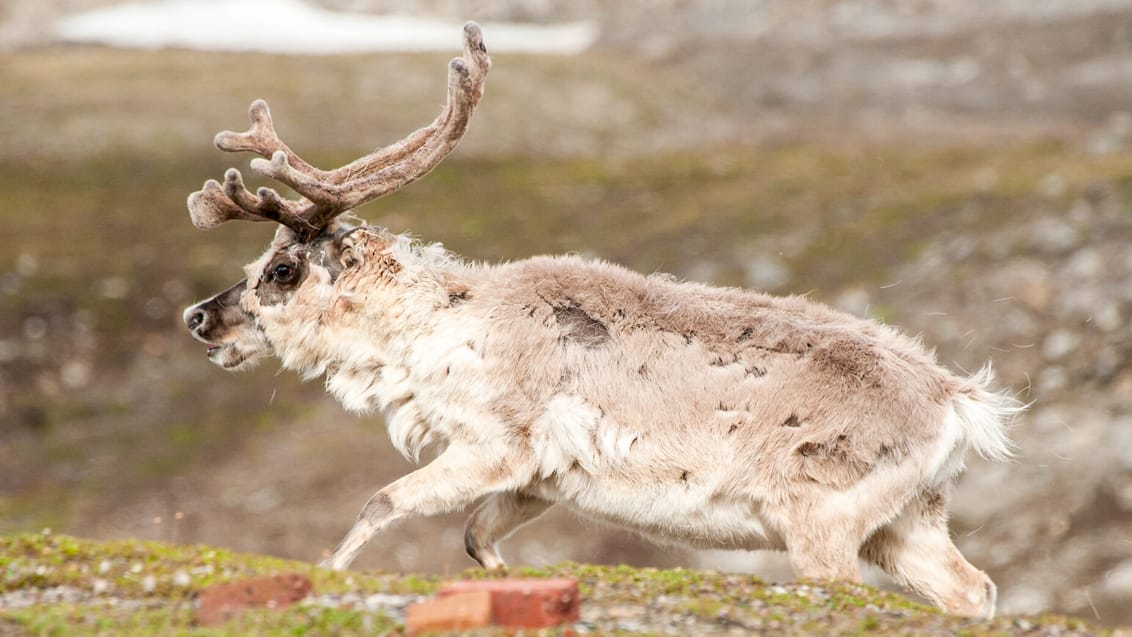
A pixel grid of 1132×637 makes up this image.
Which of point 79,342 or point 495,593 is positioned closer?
point 495,593

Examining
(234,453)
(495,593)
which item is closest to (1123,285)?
(234,453)

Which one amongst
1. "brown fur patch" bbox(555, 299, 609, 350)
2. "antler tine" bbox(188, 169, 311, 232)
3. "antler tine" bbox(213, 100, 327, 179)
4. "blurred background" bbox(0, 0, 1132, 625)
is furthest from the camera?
"blurred background" bbox(0, 0, 1132, 625)

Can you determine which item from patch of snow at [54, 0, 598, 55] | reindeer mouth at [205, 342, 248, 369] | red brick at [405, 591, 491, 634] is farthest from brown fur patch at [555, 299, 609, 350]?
patch of snow at [54, 0, 598, 55]

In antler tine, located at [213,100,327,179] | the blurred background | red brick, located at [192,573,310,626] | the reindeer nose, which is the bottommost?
red brick, located at [192,573,310,626]

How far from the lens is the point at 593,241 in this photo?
1108 inches

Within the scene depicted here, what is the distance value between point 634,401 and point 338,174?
340 cm

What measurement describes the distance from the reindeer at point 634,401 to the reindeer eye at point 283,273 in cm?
2

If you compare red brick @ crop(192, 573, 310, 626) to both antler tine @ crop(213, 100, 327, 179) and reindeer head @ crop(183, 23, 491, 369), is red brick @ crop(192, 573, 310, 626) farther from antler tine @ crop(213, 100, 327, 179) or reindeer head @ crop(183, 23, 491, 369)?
antler tine @ crop(213, 100, 327, 179)

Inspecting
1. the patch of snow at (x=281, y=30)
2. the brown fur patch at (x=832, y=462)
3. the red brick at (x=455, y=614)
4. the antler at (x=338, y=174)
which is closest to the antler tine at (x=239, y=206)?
the antler at (x=338, y=174)

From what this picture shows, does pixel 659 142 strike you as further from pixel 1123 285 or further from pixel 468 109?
pixel 468 109

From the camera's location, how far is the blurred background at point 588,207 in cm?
2083

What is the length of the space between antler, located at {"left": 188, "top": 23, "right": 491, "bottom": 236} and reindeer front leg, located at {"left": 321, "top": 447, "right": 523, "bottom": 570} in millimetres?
2571

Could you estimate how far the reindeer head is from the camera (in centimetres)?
1180

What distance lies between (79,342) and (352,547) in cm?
1621
